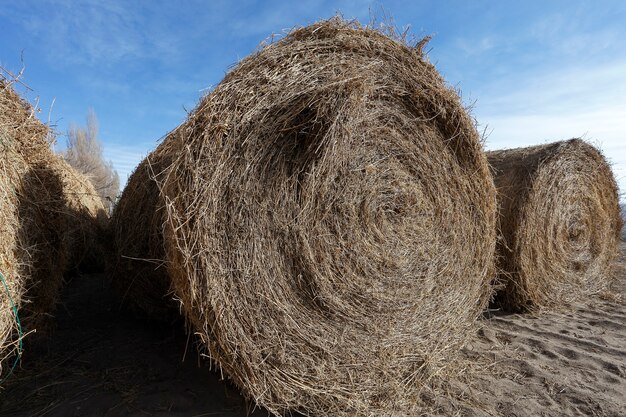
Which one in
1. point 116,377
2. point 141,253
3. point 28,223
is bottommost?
point 116,377

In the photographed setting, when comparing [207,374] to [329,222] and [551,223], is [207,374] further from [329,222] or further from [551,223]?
[551,223]

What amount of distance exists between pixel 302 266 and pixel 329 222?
14.8 inches

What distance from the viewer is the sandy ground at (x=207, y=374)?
2.79m

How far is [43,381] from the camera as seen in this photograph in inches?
123

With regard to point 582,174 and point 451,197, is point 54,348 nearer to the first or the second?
point 451,197

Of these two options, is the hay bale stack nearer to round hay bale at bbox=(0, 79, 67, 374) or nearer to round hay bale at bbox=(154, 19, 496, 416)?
round hay bale at bbox=(154, 19, 496, 416)

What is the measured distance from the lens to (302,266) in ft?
8.80

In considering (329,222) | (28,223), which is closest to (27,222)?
(28,223)

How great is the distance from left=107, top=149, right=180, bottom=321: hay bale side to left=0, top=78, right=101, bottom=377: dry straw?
0.63 meters

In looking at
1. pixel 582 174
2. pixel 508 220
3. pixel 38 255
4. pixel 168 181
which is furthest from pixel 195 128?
pixel 582 174

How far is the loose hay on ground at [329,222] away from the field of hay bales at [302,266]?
0.01 metres

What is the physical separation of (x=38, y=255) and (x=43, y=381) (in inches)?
37.4

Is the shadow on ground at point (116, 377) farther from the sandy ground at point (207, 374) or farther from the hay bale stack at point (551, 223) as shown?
the hay bale stack at point (551, 223)

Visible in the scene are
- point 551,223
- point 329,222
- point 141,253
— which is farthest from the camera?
point 551,223
